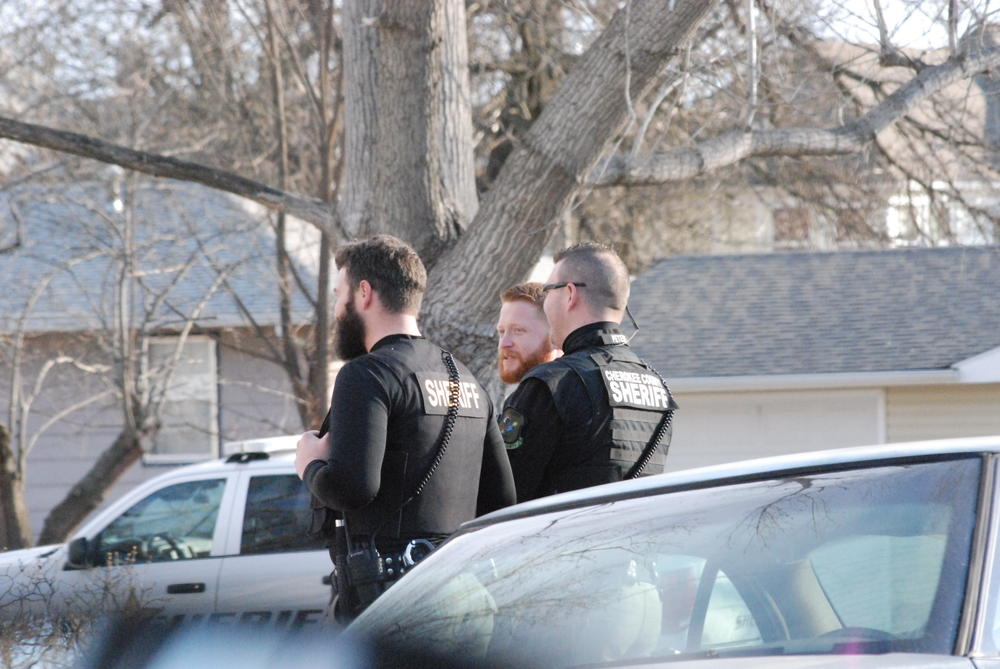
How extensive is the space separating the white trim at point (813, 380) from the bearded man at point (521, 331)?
301 inches

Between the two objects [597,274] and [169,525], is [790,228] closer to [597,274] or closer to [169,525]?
[169,525]

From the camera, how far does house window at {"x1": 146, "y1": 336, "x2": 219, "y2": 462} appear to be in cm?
1295

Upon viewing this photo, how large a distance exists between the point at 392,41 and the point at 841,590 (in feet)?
13.3

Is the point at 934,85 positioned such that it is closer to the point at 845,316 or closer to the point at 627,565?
the point at 627,565

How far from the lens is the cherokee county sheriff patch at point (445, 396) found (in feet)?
11.2

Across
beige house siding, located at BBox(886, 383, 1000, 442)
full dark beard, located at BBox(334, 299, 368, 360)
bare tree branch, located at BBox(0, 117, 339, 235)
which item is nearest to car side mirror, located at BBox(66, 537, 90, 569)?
bare tree branch, located at BBox(0, 117, 339, 235)

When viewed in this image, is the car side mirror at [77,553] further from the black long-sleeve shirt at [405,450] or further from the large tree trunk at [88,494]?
the black long-sleeve shirt at [405,450]

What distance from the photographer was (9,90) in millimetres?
11523

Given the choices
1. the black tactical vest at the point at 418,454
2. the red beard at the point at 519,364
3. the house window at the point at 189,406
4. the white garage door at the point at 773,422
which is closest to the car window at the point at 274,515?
the red beard at the point at 519,364

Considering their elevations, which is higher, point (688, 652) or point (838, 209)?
point (838, 209)

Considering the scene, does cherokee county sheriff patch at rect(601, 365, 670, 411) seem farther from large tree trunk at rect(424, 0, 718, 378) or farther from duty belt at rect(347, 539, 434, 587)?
large tree trunk at rect(424, 0, 718, 378)

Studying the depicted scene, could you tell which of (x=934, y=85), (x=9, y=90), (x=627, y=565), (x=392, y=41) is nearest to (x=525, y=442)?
(x=627, y=565)

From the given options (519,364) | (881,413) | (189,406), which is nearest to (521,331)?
(519,364)

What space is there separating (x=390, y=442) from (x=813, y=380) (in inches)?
353
